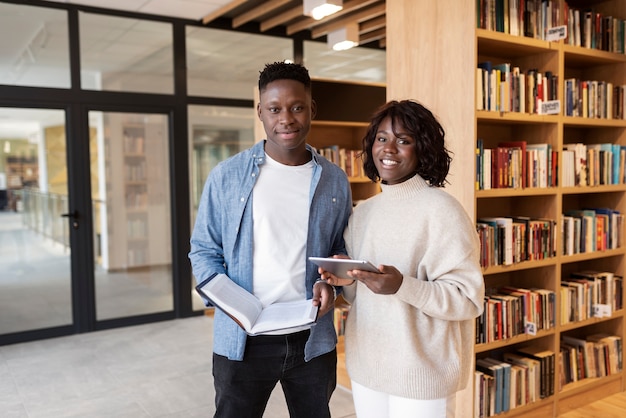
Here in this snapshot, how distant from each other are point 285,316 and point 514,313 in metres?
2.03

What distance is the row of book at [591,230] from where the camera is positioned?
337 cm

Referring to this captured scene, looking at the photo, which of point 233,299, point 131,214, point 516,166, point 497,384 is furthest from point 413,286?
point 131,214

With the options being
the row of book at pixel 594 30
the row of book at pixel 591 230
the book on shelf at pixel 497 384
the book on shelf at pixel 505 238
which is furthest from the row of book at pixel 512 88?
the book on shelf at pixel 497 384

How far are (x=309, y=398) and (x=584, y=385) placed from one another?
2532 millimetres

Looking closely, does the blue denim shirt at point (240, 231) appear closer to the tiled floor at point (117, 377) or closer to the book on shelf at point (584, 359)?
the tiled floor at point (117, 377)

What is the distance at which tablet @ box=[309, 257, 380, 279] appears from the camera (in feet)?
4.42

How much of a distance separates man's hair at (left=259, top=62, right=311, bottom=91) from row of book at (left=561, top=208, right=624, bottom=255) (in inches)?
92.1

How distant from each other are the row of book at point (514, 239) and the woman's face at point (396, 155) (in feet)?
4.93

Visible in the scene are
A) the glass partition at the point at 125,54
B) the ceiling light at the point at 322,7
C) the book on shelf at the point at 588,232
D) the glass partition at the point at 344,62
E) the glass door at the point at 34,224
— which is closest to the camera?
the book on shelf at the point at 588,232

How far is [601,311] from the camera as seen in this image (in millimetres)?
3516

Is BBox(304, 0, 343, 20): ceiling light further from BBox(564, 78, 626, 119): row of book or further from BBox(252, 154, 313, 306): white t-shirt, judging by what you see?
BBox(252, 154, 313, 306): white t-shirt

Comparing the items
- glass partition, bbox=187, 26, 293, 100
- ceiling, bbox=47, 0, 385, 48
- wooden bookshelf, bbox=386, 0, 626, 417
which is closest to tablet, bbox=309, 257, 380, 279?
wooden bookshelf, bbox=386, 0, 626, 417

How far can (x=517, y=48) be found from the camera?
3.15m

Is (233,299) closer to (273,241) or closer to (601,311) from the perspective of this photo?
(273,241)
